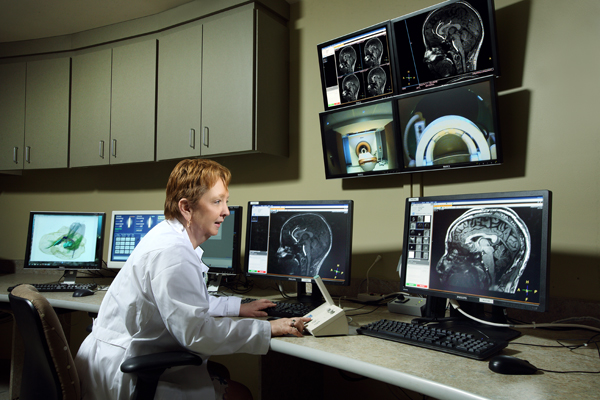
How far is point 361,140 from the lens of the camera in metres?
2.09

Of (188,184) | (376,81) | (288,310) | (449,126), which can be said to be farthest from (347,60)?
(288,310)

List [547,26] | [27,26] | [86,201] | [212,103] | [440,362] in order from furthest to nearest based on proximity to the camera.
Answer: [86,201] → [27,26] → [212,103] → [547,26] → [440,362]

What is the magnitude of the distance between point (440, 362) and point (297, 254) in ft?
3.03

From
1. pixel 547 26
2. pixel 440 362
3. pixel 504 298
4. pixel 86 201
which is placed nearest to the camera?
pixel 440 362

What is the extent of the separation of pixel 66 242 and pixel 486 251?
2511mm

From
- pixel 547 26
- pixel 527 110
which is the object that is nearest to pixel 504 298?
pixel 527 110

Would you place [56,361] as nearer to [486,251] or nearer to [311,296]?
[311,296]

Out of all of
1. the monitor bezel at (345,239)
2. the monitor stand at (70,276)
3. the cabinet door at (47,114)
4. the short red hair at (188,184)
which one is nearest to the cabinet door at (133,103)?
the cabinet door at (47,114)

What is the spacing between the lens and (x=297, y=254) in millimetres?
1908

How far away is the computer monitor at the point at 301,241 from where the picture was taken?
1792 mm

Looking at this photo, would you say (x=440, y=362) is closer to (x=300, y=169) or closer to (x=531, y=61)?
(x=531, y=61)

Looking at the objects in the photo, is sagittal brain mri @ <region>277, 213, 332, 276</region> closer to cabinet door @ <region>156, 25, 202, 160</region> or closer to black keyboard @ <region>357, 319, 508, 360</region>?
black keyboard @ <region>357, 319, 508, 360</region>

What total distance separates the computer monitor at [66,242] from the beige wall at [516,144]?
925 mm

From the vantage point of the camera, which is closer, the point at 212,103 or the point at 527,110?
the point at 527,110
